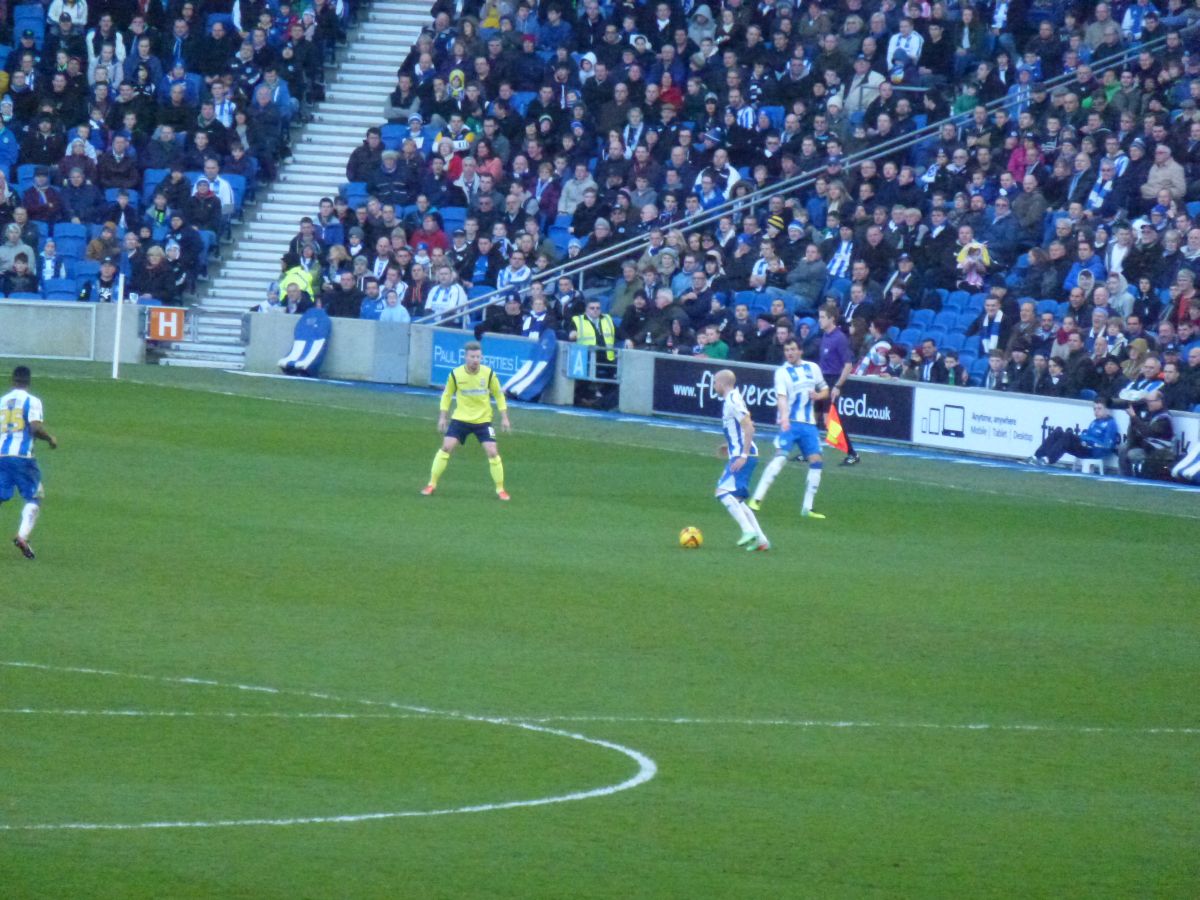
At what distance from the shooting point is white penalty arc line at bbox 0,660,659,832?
364 inches

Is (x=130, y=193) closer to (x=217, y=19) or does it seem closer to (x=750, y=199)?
(x=217, y=19)

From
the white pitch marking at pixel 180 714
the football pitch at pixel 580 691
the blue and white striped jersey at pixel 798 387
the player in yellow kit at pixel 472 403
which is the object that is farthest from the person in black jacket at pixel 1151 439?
the white pitch marking at pixel 180 714

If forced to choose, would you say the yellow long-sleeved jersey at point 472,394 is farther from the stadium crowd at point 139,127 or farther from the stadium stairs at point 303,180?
the stadium crowd at point 139,127

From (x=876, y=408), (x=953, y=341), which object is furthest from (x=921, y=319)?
(x=876, y=408)

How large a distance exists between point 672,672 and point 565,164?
23.5 meters

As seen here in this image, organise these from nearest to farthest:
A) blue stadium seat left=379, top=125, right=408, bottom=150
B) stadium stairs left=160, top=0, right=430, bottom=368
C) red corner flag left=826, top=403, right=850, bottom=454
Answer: red corner flag left=826, top=403, right=850, bottom=454 → stadium stairs left=160, top=0, right=430, bottom=368 → blue stadium seat left=379, top=125, right=408, bottom=150

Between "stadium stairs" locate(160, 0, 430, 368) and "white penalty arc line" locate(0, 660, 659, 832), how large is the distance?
24000 mm

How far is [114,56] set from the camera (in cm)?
4025

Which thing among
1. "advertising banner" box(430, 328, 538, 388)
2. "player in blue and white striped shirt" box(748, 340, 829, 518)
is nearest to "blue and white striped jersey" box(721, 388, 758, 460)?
"player in blue and white striped shirt" box(748, 340, 829, 518)

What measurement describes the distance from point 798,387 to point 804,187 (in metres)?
13.0

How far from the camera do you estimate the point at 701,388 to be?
31.4 meters

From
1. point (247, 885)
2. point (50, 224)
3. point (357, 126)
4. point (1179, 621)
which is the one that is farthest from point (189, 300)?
point (247, 885)

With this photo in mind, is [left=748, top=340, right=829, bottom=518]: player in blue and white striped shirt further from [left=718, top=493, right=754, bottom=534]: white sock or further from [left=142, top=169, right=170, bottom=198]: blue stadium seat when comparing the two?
[left=142, top=169, right=170, bottom=198]: blue stadium seat

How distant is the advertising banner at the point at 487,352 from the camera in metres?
33.3
